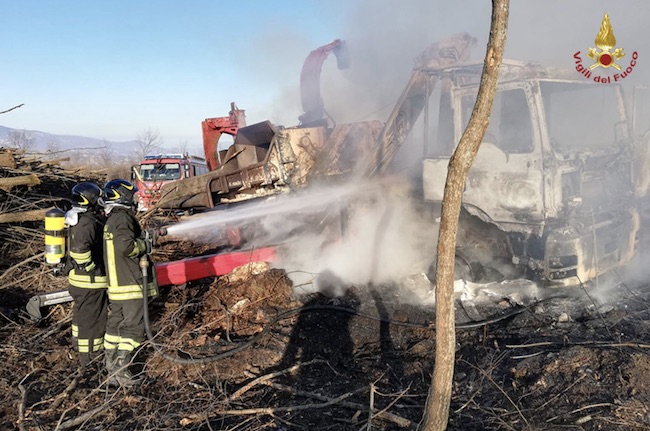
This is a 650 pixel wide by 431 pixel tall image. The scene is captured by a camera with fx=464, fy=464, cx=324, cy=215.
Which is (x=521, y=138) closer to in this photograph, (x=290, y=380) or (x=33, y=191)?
(x=290, y=380)

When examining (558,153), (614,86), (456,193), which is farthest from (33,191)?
(614,86)

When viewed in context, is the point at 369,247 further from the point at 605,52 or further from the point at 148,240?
the point at 605,52

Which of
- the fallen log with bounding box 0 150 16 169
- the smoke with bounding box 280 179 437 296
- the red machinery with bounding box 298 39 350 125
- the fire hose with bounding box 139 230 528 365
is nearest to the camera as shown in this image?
the fire hose with bounding box 139 230 528 365

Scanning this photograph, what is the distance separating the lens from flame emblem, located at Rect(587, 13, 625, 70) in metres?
6.37

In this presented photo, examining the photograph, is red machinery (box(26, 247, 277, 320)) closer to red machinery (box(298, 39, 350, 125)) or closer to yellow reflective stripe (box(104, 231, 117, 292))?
yellow reflective stripe (box(104, 231, 117, 292))

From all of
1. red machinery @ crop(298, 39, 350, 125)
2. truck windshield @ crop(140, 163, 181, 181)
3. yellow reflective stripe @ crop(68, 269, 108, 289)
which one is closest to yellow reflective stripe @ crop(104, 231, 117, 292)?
yellow reflective stripe @ crop(68, 269, 108, 289)

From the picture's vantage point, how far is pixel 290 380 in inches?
161

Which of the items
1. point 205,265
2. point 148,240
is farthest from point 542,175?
point 148,240

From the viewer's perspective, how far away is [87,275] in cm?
457

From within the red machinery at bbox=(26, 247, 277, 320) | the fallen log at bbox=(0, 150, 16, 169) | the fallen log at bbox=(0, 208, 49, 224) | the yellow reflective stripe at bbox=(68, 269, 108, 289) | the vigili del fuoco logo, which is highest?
the vigili del fuoco logo

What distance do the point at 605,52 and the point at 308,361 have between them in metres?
5.90

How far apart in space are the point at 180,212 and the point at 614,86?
7238mm

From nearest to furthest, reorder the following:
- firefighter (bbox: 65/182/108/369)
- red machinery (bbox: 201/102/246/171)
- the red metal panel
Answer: firefighter (bbox: 65/182/108/369)
the red metal panel
red machinery (bbox: 201/102/246/171)

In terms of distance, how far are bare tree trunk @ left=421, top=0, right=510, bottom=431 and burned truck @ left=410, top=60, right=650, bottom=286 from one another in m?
2.96
